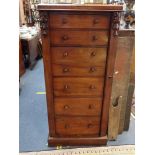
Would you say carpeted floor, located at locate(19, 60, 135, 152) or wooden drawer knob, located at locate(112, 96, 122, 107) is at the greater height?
wooden drawer knob, located at locate(112, 96, 122, 107)

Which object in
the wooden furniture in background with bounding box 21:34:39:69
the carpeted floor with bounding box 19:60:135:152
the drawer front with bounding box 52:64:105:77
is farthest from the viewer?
the wooden furniture in background with bounding box 21:34:39:69

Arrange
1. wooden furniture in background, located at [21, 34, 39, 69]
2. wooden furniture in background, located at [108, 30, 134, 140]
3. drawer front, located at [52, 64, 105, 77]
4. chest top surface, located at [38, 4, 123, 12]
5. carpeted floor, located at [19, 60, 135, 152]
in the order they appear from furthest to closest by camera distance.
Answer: wooden furniture in background, located at [21, 34, 39, 69] → carpeted floor, located at [19, 60, 135, 152] → wooden furniture in background, located at [108, 30, 134, 140] → drawer front, located at [52, 64, 105, 77] → chest top surface, located at [38, 4, 123, 12]

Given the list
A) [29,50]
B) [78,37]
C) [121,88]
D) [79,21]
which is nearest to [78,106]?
[121,88]

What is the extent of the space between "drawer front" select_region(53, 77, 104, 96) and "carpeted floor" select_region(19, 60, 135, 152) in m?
0.59

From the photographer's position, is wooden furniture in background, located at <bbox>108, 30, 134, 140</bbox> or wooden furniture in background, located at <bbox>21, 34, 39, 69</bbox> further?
wooden furniture in background, located at <bbox>21, 34, 39, 69</bbox>

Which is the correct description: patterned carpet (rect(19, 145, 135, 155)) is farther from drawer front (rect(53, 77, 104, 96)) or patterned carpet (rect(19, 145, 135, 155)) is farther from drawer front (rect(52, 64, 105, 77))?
drawer front (rect(52, 64, 105, 77))

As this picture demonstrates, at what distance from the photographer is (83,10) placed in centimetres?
A: 131

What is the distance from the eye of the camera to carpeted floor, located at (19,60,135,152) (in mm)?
1864

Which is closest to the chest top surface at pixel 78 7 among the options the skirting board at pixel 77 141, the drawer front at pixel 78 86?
the drawer front at pixel 78 86

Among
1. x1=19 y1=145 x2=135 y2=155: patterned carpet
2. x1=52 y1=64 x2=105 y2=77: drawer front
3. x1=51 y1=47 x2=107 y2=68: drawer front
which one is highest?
x1=51 y1=47 x2=107 y2=68: drawer front

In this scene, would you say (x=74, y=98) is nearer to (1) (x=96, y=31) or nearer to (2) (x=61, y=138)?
(2) (x=61, y=138)

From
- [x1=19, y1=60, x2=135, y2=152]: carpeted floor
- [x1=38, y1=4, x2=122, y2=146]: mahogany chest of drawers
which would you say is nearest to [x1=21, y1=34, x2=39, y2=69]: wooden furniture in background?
[x1=19, y1=60, x2=135, y2=152]: carpeted floor

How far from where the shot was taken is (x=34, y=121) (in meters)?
2.18
